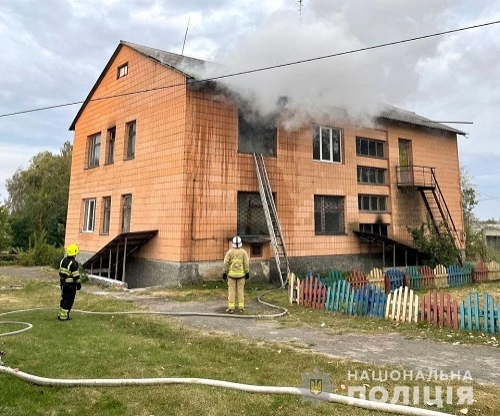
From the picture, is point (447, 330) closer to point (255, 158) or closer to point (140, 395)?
point (140, 395)

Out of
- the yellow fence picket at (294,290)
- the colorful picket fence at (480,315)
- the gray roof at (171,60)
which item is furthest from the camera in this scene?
the gray roof at (171,60)

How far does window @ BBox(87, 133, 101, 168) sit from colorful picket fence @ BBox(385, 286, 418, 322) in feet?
48.2

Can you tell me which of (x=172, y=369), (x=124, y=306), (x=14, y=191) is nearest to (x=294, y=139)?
(x=124, y=306)

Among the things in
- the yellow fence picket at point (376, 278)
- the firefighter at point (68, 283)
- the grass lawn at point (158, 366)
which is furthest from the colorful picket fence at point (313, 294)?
the firefighter at point (68, 283)

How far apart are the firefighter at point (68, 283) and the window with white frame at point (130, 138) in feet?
28.2

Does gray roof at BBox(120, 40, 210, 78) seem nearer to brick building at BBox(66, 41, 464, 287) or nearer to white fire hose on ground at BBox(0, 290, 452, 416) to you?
brick building at BBox(66, 41, 464, 287)

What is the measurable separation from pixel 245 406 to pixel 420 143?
18.9 m

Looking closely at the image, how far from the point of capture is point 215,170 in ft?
43.0

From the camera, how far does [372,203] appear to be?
691 inches

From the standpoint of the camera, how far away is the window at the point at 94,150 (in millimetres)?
18125

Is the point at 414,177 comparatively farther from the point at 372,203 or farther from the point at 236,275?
the point at 236,275

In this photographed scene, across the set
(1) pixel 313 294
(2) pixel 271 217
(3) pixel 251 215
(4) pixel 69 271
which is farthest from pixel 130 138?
(1) pixel 313 294

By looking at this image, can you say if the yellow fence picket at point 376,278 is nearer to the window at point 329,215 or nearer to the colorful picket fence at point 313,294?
the colorful picket fence at point 313,294

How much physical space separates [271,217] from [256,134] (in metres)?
3.18
